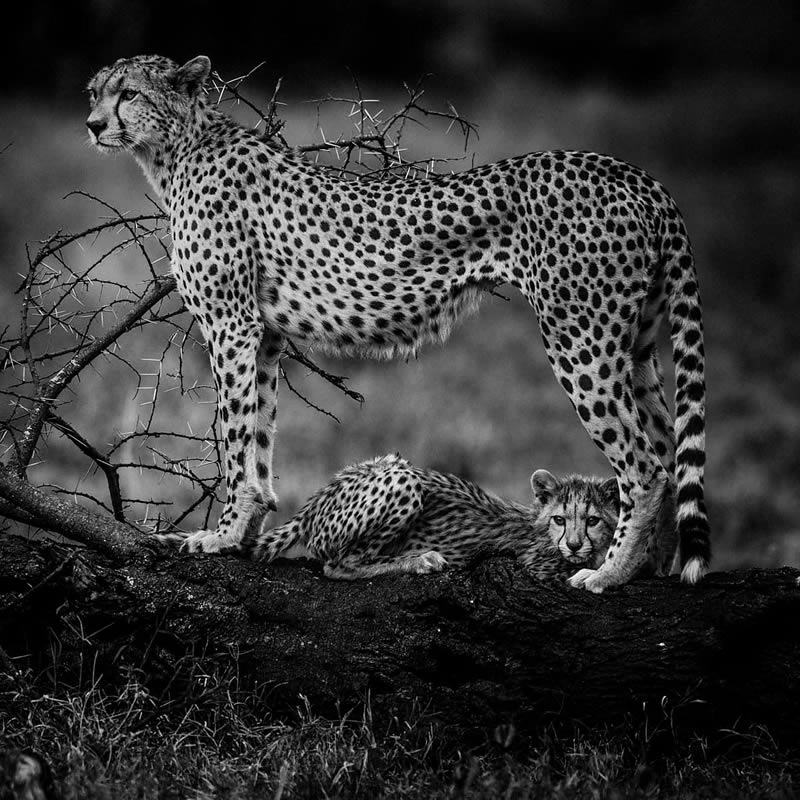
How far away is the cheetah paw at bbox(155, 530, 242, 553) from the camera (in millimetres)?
4723

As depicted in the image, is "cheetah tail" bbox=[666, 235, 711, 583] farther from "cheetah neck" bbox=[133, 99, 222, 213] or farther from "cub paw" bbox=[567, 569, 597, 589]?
"cheetah neck" bbox=[133, 99, 222, 213]

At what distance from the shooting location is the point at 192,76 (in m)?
5.32

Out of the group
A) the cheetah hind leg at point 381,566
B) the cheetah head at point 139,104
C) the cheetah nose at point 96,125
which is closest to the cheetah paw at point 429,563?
the cheetah hind leg at point 381,566

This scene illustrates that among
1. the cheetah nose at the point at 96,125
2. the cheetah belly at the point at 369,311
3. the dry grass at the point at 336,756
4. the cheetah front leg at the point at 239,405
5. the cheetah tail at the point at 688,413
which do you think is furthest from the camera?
the cheetah nose at the point at 96,125

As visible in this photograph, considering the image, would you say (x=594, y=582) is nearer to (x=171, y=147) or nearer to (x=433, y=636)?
(x=433, y=636)

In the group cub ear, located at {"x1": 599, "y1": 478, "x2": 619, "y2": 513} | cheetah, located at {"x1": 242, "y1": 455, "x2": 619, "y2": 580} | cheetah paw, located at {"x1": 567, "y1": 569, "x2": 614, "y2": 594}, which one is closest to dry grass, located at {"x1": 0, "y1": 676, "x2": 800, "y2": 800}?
cheetah paw, located at {"x1": 567, "y1": 569, "x2": 614, "y2": 594}

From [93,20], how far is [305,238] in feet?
57.5

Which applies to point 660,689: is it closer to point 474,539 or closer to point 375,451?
point 474,539

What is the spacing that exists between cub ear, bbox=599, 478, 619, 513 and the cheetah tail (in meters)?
0.61

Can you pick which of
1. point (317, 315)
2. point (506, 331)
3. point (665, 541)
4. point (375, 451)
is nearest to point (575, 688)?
point (665, 541)

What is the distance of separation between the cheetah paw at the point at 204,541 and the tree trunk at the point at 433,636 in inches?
9.7

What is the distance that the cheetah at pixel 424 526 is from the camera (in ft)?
16.1

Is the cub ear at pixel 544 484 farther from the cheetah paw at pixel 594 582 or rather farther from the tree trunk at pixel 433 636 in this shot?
the tree trunk at pixel 433 636

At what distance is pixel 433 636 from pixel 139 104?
2.53m
